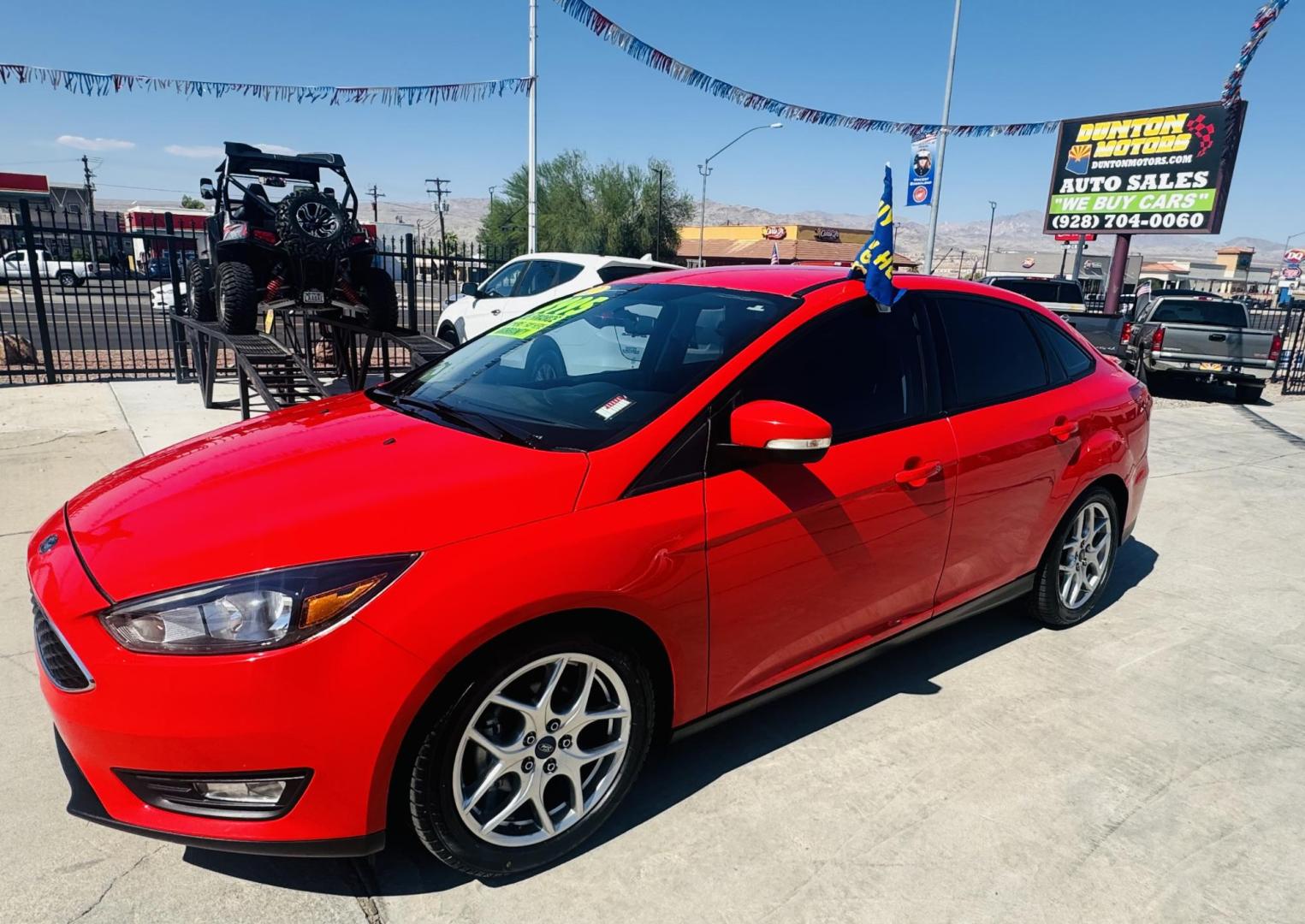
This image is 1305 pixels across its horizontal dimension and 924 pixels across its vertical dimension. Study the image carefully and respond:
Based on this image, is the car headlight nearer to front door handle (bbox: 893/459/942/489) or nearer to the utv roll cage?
front door handle (bbox: 893/459/942/489)

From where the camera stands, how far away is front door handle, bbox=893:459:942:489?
291 centimetres

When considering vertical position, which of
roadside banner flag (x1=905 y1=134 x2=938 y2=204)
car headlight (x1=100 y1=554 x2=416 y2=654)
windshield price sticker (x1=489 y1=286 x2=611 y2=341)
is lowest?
car headlight (x1=100 y1=554 x2=416 y2=654)

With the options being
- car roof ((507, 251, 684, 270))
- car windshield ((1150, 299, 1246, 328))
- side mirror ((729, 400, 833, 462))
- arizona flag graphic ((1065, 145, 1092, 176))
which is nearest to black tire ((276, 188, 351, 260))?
car roof ((507, 251, 684, 270))

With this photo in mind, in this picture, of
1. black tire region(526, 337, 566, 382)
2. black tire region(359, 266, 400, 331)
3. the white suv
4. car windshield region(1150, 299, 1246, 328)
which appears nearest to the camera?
black tire region(526, 337, 566, 382)

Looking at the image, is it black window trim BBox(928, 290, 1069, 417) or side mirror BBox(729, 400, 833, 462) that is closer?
side mirror BBox(729, 400, 833, 462)

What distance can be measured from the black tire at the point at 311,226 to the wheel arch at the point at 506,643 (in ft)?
23.7

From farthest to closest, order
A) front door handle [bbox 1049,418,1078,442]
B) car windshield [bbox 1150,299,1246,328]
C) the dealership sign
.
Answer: the dealership sign, car windshield [bbox 1150,299,1246,328], front door handle [bbox 1049,418,1078,442]

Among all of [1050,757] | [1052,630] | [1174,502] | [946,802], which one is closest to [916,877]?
[946,802]

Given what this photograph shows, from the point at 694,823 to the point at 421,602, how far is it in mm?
1221

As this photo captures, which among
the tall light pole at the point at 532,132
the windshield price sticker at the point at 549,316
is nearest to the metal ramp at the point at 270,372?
the windshield price sticker at the point at 549,316

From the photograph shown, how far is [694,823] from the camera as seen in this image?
8.30 feet

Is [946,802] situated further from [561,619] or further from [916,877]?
[561,619]

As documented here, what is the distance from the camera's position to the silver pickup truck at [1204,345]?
12.6 m

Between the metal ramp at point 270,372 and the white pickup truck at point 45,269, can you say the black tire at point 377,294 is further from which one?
the white pickup truck at point 45,269
